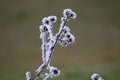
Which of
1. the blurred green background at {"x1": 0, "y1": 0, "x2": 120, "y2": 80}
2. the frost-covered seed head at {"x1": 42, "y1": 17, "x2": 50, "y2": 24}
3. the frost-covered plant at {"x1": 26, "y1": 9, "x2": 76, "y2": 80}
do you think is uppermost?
the blurred green background at {"x1": 0, "y1": 0, "x2": 120, "y2": 80}

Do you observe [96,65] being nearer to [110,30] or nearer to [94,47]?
[94,47]

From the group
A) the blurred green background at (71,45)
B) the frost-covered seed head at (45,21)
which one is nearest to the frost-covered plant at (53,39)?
the frost-covered seed head at (45,21)

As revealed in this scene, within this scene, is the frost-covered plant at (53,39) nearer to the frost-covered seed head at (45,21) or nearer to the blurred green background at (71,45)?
the frost-covered seed head at (45,21)

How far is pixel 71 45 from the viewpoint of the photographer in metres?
6.78

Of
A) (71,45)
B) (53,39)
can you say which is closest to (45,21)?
(53,39)

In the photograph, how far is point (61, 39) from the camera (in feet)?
3.56

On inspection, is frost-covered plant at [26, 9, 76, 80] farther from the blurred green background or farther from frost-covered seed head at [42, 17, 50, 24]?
the blurred green background

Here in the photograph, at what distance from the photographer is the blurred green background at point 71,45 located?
5711 millimetres

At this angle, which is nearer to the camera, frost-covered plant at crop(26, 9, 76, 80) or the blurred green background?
frost-covered plant at crop(26, 9, 76, 80)

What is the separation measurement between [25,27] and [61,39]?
6.29 metres

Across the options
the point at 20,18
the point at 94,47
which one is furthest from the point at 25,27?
the point at 94,47

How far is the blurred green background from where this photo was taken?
5.71 m

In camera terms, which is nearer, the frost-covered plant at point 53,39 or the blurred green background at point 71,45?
the frost-covered plant at point 53,39

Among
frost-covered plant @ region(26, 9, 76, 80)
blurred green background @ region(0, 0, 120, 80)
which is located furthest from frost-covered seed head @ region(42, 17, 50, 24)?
blurred green background @ region(0, 0, 120, 80)
